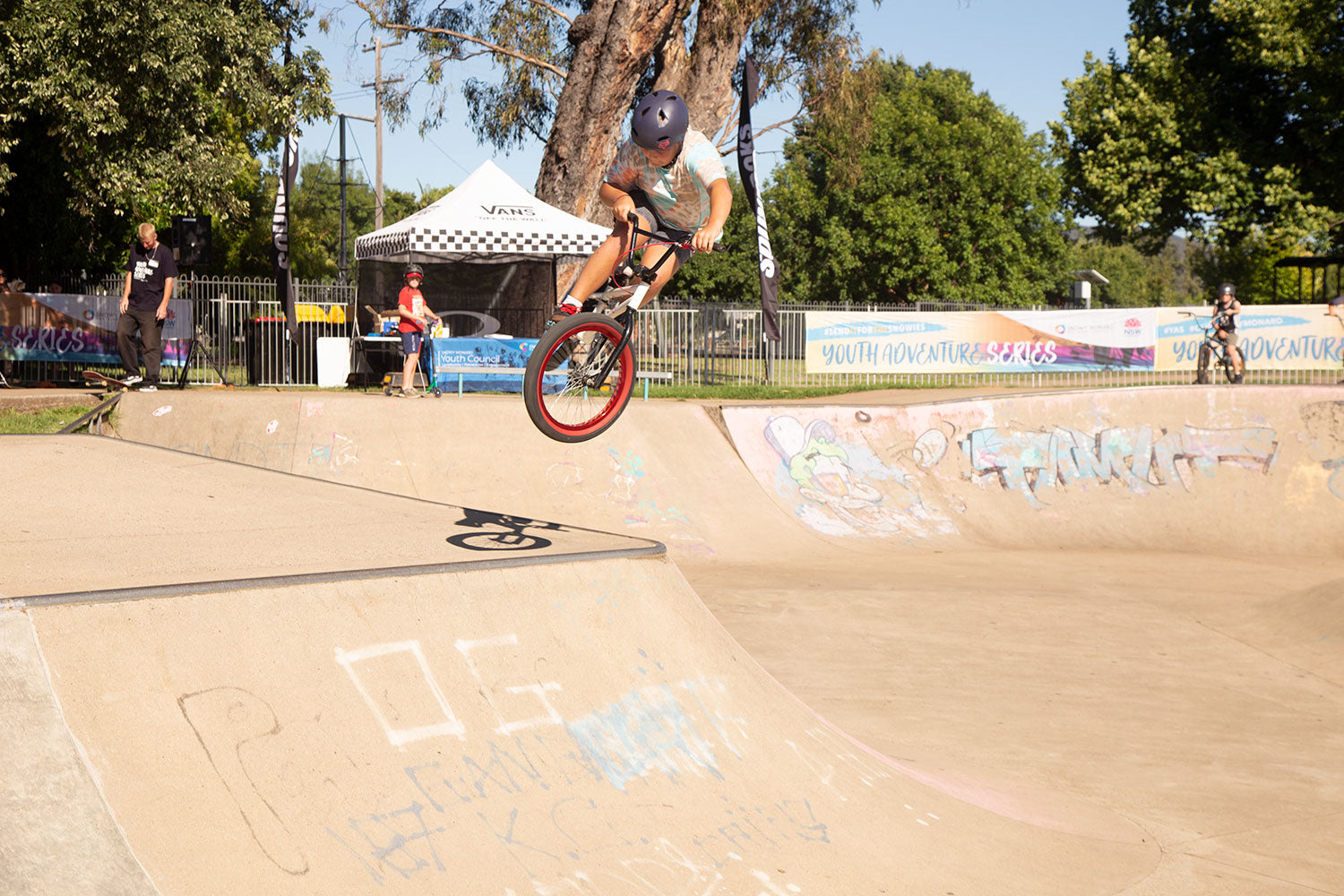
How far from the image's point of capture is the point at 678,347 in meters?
22.7

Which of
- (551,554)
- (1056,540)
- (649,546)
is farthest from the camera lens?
(1056,540)

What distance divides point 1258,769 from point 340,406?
9308 mm

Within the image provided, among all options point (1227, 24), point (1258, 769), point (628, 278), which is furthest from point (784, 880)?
point (1227, 24)

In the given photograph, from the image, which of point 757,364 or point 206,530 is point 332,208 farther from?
point 206,530

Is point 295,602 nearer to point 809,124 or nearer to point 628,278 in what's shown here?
point 628,278

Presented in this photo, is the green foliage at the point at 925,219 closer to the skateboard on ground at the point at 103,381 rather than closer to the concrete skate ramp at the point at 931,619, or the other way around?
the concrete skate ramp at the point at 931,619

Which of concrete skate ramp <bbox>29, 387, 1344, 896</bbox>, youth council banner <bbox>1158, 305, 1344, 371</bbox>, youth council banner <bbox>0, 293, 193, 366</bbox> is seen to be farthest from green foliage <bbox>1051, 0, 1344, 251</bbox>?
youth council banner <bbox>0, 293, 193, 366</bbox>

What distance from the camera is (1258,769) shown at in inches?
247

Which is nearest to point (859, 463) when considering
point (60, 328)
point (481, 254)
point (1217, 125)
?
point (481, 254)

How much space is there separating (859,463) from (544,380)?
27.2 feet

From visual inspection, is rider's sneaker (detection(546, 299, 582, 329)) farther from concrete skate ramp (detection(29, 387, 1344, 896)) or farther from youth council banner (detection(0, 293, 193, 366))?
youth council banner (detection(0, 293, 193, 366))

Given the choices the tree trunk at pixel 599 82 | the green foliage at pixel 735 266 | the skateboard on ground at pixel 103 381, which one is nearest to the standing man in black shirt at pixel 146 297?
the skateboard on ground at pixel 103 381

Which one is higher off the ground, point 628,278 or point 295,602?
point 628,278

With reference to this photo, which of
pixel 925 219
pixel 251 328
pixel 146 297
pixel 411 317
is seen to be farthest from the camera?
pixel 925 219
